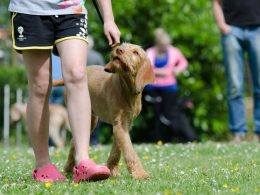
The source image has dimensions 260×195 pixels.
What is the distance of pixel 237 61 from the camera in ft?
33.4

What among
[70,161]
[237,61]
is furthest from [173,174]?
[237,61]

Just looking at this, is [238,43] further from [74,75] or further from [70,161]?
[74,75]

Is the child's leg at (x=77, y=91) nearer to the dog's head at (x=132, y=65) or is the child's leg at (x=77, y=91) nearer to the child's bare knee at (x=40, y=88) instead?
the child's bare knee at (x=40, y=88)

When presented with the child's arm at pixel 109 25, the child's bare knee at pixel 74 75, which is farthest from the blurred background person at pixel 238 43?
the child's bare knee at pixel 74 75

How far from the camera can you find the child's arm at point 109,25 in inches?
226

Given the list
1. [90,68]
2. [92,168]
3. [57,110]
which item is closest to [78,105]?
[92,168]

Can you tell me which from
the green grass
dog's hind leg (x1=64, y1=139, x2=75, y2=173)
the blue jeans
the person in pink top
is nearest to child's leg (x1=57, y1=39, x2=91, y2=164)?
the green grass

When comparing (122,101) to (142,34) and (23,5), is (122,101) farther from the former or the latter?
(142,34)

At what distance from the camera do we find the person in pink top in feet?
45.9

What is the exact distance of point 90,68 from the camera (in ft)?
23.4

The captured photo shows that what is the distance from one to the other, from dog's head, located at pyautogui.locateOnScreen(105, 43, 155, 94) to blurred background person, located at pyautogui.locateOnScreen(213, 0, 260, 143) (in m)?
4.06

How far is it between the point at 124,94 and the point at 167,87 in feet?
26.0

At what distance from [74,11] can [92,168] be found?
1193 mm

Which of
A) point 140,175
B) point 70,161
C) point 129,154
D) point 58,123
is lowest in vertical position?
point 58,123
